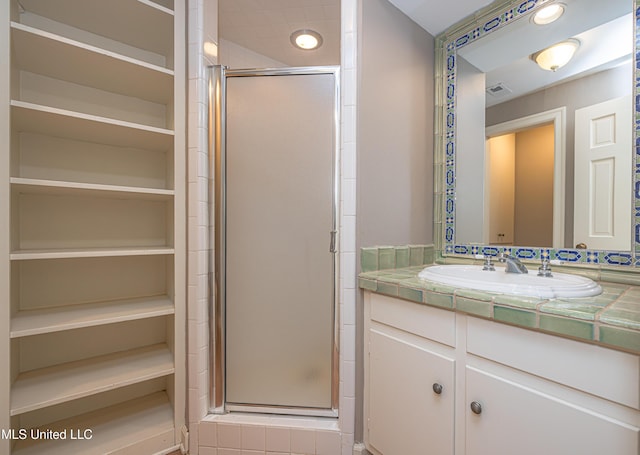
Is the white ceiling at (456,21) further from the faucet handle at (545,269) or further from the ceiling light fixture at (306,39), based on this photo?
the faucet handle at (545,269)

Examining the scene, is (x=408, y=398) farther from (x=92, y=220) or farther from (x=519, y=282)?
(x=92, y=220)

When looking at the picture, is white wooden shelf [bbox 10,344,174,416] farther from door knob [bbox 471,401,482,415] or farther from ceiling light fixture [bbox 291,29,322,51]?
ceiling light fixture [bbox 291,29,322,51]

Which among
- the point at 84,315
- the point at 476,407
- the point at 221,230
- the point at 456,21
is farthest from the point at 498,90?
the point at 84,315

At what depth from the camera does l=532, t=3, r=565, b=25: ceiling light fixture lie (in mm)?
1183

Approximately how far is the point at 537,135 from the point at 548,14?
50cm

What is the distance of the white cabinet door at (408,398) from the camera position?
94 centimetres

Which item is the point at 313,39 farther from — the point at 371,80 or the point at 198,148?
the point at 198,148

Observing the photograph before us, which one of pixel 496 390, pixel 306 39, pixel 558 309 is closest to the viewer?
pixel 558 309

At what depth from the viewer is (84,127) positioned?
1.25 metres

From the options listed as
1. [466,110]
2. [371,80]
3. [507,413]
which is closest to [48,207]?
[371,80]

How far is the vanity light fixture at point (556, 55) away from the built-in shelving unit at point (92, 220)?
1595 millimetres

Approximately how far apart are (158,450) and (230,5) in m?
2.30

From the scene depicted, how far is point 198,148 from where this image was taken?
130cm

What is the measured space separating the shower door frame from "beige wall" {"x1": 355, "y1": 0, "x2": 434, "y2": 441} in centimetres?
17
